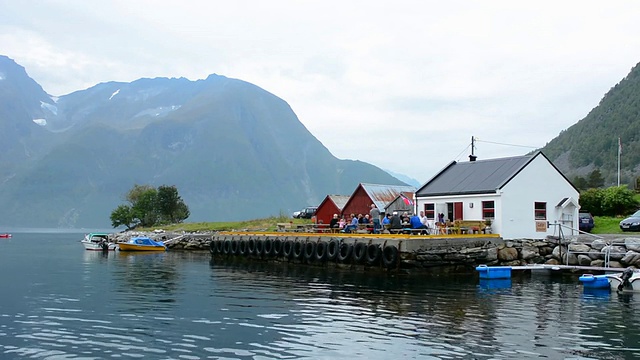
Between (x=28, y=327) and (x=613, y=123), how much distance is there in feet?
491

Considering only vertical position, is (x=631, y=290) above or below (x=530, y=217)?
below

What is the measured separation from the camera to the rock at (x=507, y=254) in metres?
39.2

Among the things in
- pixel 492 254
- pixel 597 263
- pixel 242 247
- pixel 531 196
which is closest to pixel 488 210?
pixel 531 196

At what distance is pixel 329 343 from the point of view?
17.2 m

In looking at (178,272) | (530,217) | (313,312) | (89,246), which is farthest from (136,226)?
(313,312)

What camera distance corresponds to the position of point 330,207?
67.2 m

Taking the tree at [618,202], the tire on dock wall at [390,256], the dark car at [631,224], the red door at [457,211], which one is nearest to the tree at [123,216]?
the red door at [457,211]

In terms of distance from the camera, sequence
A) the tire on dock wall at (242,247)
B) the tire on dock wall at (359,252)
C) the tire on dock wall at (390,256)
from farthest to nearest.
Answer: the tire on dock wall at (242,247) < the tire on dock wall at (359,252) < the tire on dock wall at (390,256)

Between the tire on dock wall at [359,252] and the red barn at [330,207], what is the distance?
25.6 meters

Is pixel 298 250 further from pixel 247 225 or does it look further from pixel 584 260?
pixel 247 225

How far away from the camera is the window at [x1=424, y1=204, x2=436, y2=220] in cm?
4512

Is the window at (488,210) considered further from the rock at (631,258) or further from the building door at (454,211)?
the rock at (631,258)

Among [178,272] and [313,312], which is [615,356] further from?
[178,272]

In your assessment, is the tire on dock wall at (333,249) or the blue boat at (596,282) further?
the tire on dock wall at (333,249)
